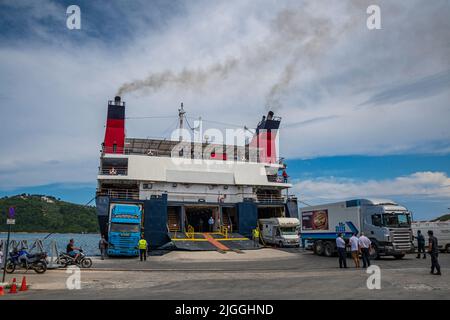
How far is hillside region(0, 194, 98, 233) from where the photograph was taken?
347ft

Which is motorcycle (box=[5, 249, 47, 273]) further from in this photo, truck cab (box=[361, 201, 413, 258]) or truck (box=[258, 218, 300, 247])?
truck (box=[258, 218, 300, 247])

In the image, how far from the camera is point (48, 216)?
11562cm

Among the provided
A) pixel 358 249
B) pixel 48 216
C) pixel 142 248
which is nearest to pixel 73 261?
pixel 142 248

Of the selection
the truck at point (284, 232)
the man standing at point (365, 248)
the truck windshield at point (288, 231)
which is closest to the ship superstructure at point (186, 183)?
the truck at point (284, 232)

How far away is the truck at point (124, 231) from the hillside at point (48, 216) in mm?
87225

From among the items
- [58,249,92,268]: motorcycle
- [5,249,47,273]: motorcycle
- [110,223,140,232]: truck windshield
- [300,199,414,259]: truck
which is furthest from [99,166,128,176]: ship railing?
[300,199,414,259]: truck

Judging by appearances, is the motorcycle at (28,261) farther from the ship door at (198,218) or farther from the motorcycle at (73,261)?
the ship door at (198,218)

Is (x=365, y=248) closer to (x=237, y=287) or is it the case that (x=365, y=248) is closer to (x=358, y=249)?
(x=358, y=249)

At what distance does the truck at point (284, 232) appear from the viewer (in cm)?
2984

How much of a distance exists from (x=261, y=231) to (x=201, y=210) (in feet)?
22.9

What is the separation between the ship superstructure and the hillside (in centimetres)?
7830

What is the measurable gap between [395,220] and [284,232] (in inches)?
433
